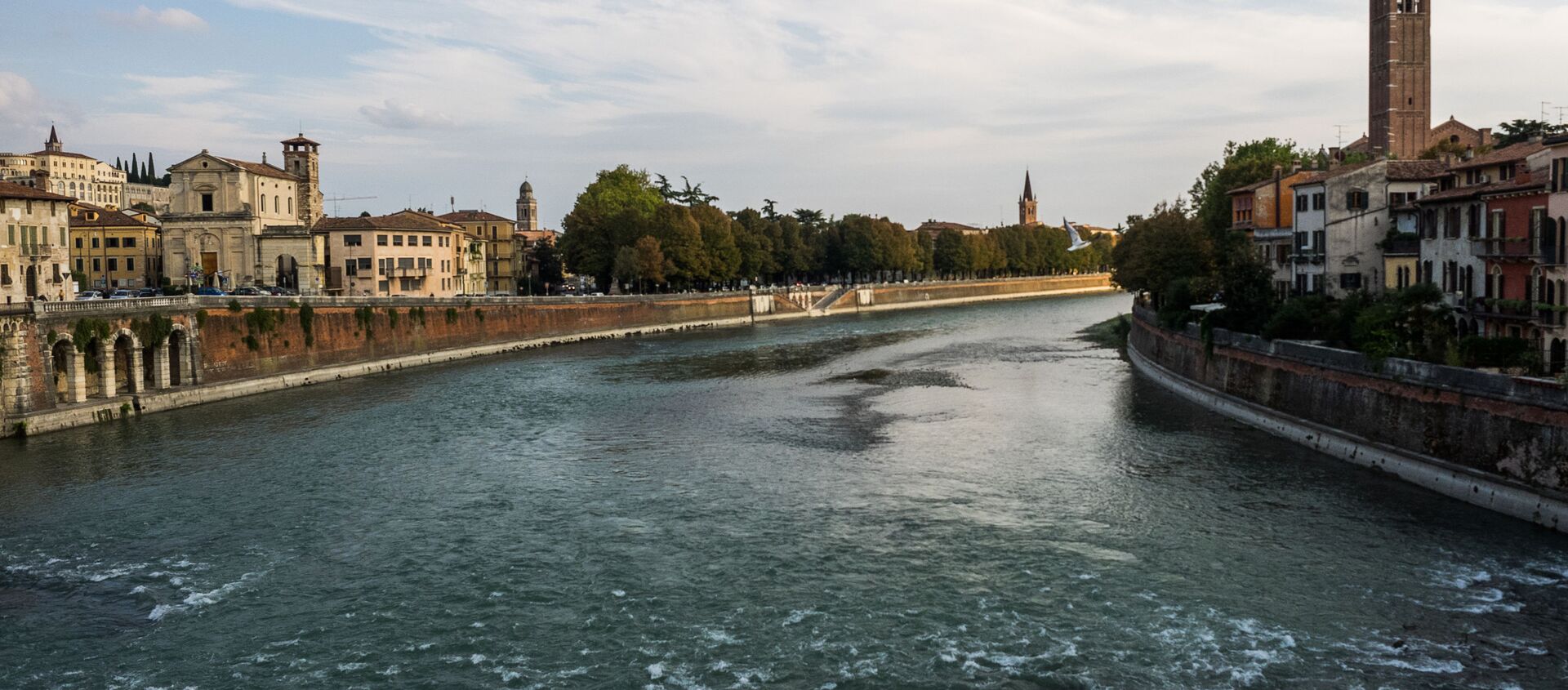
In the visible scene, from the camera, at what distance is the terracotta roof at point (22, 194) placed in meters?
45.5

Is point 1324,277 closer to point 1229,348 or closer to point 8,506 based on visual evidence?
point 1229,348

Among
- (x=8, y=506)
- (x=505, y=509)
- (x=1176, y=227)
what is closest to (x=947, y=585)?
(x=505, y=509)

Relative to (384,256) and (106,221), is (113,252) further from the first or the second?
(384,256)

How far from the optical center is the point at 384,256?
79.8 meters

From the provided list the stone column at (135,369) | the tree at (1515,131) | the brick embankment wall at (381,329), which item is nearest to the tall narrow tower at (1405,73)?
the tree at (1515,131)

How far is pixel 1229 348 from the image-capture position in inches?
1658

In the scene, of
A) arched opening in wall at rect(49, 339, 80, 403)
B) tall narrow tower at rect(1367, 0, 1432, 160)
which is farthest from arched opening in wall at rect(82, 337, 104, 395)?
tall narrow tower at rect(1367, 0, 1432, 160)

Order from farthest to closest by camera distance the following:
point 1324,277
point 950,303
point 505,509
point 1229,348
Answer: point 950,303, point 1324,277, point 1229,348, point 505,509

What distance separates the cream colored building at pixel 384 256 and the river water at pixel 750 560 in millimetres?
38711

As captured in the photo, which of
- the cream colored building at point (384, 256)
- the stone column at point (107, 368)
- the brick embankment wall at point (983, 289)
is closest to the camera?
the stone column at point (107, 368)

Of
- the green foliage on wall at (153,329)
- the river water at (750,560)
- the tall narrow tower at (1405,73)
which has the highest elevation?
the tall narrow tower at (1405,73)

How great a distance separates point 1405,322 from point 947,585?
64.6 feet

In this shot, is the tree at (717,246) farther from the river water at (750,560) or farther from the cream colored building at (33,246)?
the river water at (750,560)

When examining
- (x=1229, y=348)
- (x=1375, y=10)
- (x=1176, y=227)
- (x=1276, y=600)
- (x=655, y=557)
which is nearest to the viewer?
(x=1276, y=600)
